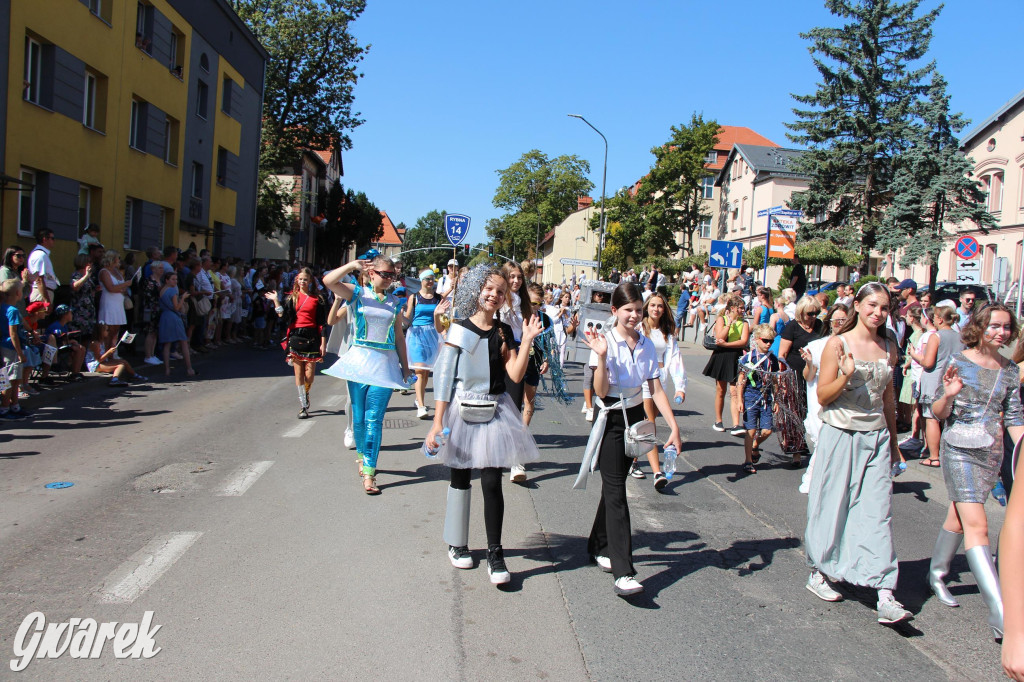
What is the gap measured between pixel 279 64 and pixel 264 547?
3581 centimetres

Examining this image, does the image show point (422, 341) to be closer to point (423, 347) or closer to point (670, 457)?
point (423, 347)

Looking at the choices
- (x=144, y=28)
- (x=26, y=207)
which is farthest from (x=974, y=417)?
(x=144, y=28)

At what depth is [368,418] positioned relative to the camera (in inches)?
264

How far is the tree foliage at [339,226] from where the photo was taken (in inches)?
2382

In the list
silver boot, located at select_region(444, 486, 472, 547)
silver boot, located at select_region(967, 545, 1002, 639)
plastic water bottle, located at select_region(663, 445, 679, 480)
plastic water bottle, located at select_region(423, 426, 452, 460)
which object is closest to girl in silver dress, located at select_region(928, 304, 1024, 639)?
silver boot, located at select_region(967, 545, 1002, 639)

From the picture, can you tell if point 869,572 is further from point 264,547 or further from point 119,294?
point 119,294

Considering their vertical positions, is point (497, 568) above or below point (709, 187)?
below

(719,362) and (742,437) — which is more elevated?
(719,362)

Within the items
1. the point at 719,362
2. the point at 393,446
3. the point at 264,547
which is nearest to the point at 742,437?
the point at 719,362

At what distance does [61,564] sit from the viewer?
453 centimetres

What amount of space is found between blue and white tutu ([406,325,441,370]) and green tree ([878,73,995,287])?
2526cm

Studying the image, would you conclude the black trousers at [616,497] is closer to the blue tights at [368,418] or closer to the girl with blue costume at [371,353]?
the blue tights at [368,418]

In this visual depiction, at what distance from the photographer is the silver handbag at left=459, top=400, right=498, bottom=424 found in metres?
4.62

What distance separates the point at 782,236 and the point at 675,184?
4186 cm
